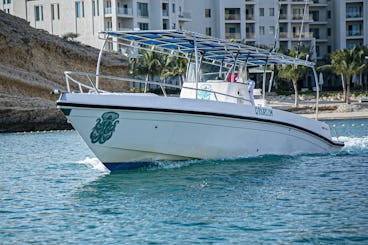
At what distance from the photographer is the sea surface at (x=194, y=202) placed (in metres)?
12.7

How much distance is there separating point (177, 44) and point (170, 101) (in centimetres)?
325

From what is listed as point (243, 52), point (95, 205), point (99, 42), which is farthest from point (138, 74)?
point (95, 205)

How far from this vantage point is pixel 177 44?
21.7 metres

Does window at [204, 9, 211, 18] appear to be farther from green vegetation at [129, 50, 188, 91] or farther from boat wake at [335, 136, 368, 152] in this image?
boat wake at [335, 136, 368, 152]

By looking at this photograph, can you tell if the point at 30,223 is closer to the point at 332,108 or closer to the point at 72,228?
the point at 72,228

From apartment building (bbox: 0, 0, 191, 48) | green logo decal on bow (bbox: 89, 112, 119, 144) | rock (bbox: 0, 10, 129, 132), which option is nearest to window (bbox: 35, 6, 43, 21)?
apartment building (bbox: 0, 0, 191, 48)

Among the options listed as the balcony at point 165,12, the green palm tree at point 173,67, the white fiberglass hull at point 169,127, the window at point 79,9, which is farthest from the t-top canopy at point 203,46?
the window at point 79,9

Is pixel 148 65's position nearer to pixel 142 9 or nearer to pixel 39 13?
pixel 142 9

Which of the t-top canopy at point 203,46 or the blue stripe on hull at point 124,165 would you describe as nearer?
the blue stripe on hull at point 124,165

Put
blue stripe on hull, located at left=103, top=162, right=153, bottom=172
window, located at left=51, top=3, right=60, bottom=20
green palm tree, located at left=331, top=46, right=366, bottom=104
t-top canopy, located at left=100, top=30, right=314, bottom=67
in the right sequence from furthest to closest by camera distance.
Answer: window, located at left=51, top=3, right=60, bottom=20 → green palm tree, located at left=331, top=46, right=366, bottom=104 → t-top canopy, located at left=100, top=30, right=314, bottom=67 → blue stripe on hull, located at left=103, top=162, right=153, bottom=172

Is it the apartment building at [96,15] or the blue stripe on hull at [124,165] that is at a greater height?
the apartment building at [96,15]

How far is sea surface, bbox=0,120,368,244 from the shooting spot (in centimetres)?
1266

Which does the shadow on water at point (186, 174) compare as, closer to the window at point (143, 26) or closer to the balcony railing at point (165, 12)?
the window at point (143, 26)

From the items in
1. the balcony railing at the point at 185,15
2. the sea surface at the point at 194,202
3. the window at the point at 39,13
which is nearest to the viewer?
the sea surface at the point at 194,202
